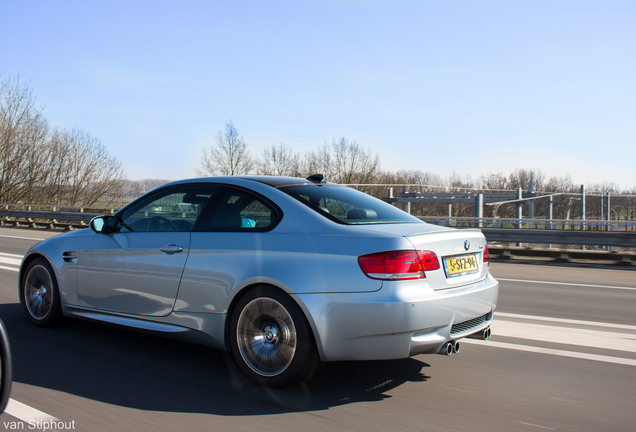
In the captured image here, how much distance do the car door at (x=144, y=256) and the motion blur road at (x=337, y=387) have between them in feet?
1.43

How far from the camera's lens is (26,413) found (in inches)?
137

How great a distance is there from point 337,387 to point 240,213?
142 cm

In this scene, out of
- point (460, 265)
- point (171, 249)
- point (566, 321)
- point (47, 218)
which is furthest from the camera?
point (47, 218)

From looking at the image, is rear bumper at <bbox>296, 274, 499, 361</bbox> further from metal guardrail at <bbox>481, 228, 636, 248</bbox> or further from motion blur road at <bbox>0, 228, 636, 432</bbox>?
metal guardrail at <bbox>481, 228, 636, 248</bbox>

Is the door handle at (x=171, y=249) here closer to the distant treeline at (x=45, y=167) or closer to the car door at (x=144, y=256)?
the car door at (x=144, y=256)

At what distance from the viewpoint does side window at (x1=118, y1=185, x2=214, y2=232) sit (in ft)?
15.4

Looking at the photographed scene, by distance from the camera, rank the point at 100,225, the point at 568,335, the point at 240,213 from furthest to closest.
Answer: the point at 568,335 → the point at 100,225 → the point at 240,213

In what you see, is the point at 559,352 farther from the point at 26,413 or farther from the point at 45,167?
the point at 45,167

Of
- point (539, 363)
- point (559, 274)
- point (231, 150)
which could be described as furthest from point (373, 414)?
point (231, 150)

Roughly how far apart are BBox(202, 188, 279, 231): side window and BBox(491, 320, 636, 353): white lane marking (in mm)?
2713

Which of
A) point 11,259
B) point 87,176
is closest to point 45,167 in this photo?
point 87,176

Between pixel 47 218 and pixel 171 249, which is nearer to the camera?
pixel 171 249

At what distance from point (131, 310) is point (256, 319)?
1282mm

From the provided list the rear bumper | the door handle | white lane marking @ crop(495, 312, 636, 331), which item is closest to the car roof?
the door handle
